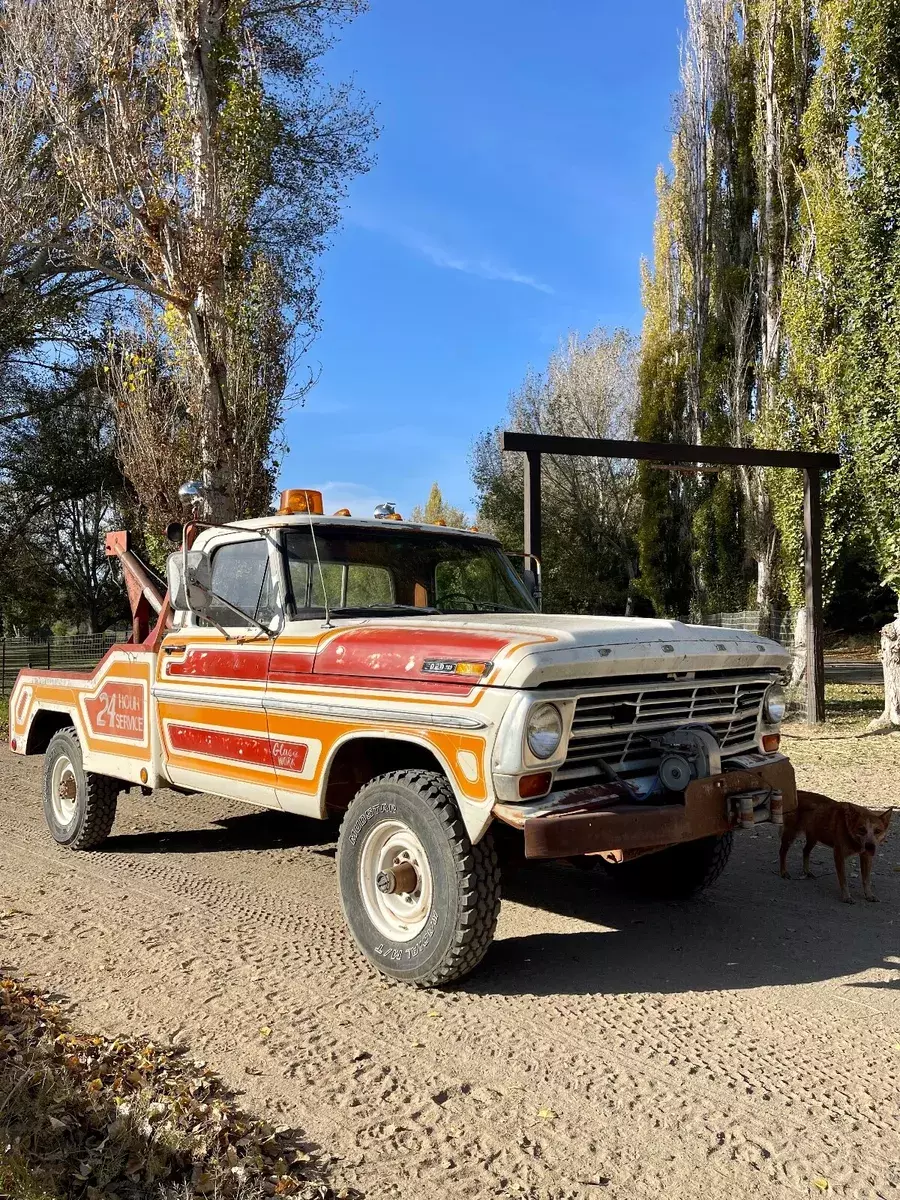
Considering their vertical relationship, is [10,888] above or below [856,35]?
below

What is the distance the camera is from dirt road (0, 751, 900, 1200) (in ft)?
9.45

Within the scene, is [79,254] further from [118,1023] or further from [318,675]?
[118,1023]

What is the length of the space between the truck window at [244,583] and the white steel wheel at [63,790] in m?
2.46

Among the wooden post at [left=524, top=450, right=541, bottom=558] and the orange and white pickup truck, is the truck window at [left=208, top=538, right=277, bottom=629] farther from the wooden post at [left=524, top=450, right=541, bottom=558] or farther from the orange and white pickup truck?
the wooden post at [left=524, top=450, right=541, bottom=558]

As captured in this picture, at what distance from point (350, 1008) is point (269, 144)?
43.6 feet

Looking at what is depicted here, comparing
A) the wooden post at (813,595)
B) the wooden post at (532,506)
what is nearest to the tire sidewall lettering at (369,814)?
the wooden post at (532,506)

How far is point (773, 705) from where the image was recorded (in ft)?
16.4

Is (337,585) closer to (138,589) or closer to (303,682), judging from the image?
(303,682)

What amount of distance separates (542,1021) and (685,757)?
4.16 feet

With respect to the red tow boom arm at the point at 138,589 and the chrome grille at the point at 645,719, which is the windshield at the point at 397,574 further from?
the red tow boom arm at the point at 138,589

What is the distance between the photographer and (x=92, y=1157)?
114 inches

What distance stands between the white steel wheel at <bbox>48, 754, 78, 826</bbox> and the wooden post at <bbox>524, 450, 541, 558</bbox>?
5.61m

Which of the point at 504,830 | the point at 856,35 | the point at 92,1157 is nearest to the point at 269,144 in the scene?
the point at 856,35

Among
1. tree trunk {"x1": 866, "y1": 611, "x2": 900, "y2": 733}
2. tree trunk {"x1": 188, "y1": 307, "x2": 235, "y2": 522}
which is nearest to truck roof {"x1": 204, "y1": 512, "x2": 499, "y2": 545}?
tree trunk {"x1": 188, "y1": 307, "x2": 235, "y2": 522}
